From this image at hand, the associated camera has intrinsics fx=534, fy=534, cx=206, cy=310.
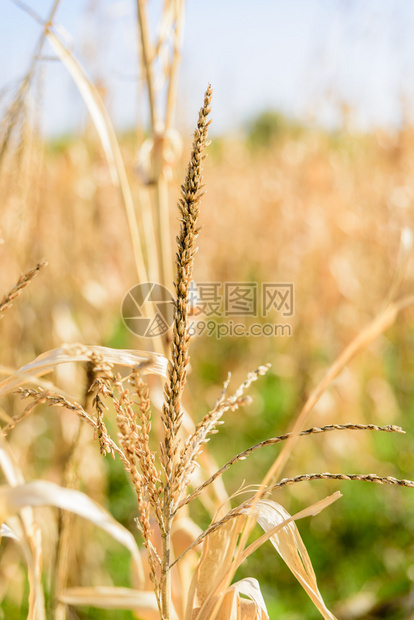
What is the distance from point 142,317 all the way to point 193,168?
0.54 meters

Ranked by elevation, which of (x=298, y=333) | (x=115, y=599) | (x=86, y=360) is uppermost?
(x=86, y=360)

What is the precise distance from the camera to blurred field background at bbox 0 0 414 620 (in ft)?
3.85

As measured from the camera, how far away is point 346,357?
328 millimetres

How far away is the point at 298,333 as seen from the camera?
177 cm

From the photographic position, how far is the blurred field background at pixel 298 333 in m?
1.17

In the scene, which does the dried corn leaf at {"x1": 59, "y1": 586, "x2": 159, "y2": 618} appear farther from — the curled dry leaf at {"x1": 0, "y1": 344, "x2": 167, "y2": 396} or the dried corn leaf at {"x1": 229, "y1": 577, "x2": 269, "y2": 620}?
the curled dry leaf at {"x1": 0, "y1": 344, "x2": 167, "y2": 396}

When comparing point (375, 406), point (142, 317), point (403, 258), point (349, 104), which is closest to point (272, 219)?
point (349, 104)

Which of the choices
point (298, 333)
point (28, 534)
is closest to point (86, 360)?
point (28, 534)

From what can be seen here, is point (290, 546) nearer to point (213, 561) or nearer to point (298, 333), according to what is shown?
point (213, 561)

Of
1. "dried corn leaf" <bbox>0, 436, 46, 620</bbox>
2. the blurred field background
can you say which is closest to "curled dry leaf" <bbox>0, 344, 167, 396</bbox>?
"dried corn leaf" <bbox>0, 436, 46, 620</bbox>

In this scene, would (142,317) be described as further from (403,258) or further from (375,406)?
(375,406)

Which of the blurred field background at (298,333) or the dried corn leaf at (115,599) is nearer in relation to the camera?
the dried corn leaf at (115,599)

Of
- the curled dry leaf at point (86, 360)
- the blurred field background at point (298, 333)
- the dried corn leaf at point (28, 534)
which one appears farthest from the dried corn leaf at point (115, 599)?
the blurred field background at point (298, 333)

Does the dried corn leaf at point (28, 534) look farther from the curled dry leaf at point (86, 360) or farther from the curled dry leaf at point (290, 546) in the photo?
the curled dry leaf at point (290, 546)
